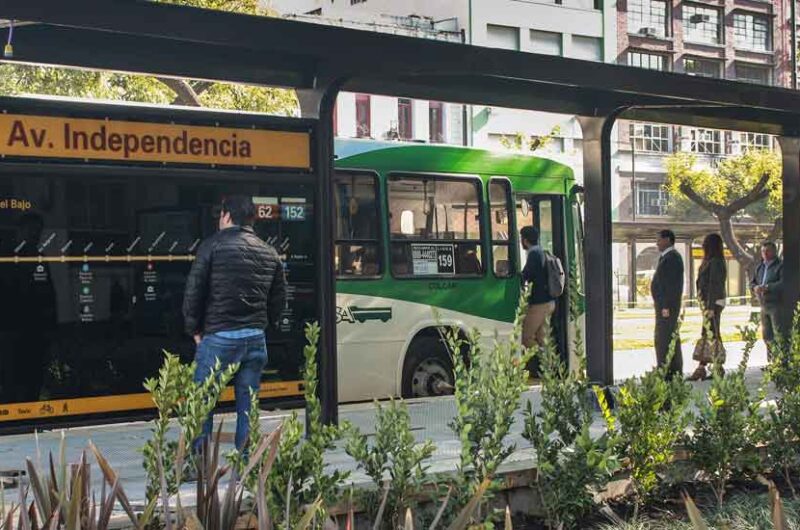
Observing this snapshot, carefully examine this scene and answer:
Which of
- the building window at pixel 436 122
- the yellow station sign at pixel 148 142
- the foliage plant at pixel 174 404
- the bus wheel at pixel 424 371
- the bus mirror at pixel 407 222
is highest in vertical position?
Result: the building window at pixel 436 122

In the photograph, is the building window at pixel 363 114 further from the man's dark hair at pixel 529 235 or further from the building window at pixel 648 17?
the man's dark hair at pixel 529 235

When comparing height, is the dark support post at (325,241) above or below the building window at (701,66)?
below

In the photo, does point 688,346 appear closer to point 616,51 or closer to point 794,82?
point 794,82

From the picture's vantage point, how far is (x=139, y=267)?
30.2 feet

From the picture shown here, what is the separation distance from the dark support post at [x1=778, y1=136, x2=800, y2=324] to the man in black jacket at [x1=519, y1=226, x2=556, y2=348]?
2.61m

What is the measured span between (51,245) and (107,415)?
4.20 feet

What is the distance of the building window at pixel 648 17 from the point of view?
194 ft

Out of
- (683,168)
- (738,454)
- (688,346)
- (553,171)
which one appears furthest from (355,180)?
(683,168)

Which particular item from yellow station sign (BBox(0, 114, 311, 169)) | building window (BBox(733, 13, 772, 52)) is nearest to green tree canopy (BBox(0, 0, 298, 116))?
yellow station sign (BBox(0, 114, 311, 169))

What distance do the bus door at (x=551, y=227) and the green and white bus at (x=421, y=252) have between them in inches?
0.7

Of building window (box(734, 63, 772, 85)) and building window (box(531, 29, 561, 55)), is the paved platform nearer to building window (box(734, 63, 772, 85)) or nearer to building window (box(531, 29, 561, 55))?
building window (box(531, 29, 561, 55))

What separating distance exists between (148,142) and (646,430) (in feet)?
13.4

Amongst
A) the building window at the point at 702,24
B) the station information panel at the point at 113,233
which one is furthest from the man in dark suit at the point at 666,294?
the building window at the point at 702,24

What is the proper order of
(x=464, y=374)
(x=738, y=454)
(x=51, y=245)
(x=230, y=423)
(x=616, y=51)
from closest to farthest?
(x=464, y=374), (x=738, y=454), (x=51, y=245), (x=230, y=423), (x=616, y=51)
